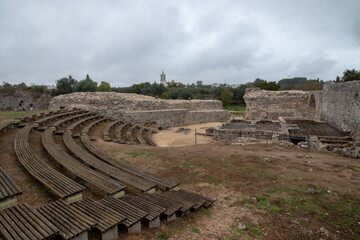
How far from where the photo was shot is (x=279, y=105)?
2395 centimetres

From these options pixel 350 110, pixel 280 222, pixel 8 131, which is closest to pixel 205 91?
pixel 350 110

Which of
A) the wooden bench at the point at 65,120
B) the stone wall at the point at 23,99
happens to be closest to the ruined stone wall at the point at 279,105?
the wooden bench at the point at 65,120

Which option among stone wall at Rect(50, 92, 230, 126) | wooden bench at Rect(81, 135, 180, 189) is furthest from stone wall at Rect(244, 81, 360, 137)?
wooden bench at Rect(81, 135, 180, 189)

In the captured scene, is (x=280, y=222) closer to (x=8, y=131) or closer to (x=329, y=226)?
(x=329, y=226)

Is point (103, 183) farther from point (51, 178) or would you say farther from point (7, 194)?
point (7, 194)

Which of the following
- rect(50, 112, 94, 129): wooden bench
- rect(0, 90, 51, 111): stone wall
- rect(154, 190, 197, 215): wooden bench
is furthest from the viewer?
rect(0, 90, 51, 111): stone wall

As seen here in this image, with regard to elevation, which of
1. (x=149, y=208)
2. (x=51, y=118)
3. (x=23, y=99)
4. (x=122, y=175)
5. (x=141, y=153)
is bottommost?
(x=141, y=153)

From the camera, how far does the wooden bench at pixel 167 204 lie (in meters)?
Result: 3.87

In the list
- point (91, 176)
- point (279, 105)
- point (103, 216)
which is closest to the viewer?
point (103, 216)

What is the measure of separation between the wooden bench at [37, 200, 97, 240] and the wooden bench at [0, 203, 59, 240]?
135 mm

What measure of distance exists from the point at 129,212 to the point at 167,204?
831mm

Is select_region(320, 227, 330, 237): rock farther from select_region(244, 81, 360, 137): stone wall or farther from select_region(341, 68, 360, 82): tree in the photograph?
select_region(341, 68, 360, 82): tree

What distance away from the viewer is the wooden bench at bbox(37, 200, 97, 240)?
2.87 m

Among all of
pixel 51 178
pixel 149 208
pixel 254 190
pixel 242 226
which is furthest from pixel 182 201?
pixel 51 178
